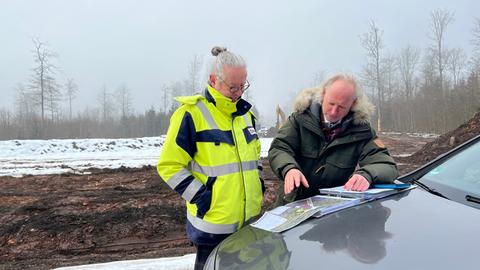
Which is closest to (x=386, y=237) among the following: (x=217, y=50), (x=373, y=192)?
(x=373, y=192)

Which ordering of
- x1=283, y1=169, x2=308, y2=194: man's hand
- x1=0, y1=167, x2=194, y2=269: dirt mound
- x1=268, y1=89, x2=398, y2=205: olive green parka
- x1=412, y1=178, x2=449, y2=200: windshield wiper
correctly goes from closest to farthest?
x1=412, y1=178, x2=449, y2=200: windshield wiper → x1=283, y1=169, x2=308, y2=194: man's hand → x1=268, y1=89, x2=398, y2=205: olive green parka → x1=0, y1=167, x2=194, y2=269: dirt mound

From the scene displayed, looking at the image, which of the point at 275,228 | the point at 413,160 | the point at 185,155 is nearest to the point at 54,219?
the point at 185,155

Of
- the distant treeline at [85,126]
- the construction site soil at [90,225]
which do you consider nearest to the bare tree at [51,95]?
the distant treeline at [85,126]

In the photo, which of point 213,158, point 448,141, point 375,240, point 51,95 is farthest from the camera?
point 51,95

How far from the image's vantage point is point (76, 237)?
19.4 ft

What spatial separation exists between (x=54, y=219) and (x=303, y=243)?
5.94 m

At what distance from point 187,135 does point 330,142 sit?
2.90 feet

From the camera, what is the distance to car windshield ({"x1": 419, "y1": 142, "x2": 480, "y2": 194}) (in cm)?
199

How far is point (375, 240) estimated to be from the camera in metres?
1.43

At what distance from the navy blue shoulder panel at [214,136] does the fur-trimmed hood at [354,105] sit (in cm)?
55

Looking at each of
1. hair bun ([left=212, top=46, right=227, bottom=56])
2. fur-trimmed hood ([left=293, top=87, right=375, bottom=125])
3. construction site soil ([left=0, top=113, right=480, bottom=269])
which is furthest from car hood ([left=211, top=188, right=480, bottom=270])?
construction site soil ([left=0, top=113, right=480, bottom=269])

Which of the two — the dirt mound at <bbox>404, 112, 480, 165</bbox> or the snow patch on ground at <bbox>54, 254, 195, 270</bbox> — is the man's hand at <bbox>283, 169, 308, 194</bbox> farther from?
the dirt mound at <bbox>404, 112, 480, 165</bbox>

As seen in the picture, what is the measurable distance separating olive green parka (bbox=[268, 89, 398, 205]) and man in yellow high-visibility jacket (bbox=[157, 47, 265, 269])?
10.9 inches

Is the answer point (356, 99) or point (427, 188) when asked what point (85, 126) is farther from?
point (427, 188)
